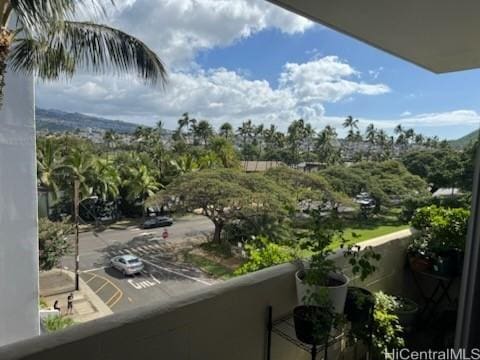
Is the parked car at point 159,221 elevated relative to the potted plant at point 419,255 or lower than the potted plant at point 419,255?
lower

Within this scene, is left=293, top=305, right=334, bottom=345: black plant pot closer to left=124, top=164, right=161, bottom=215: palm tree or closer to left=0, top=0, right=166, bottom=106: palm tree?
left=0, top=0, right=166, bottom=106: palm tree

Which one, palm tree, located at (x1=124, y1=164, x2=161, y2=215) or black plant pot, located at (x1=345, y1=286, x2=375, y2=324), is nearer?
black plant pot, located at (x1=345, y1=286, x2=375, y2=324)

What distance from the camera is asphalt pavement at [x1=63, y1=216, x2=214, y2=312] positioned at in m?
10.0

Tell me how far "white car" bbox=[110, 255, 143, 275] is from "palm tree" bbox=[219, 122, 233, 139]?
291 inches

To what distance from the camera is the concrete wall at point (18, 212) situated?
4.85 m

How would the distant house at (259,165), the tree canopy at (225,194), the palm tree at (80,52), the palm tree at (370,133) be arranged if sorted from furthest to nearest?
the distant house at (259,165)
the tree canopy at (225,194)
the palm tree at (370,133)
the palm tree at (80,52)

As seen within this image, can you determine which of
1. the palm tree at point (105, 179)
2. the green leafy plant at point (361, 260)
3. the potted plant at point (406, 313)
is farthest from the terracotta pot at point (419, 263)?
the palm tree at point (105, 179)

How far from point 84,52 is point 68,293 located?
351 inches

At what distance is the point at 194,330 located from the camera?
1011 millimetres

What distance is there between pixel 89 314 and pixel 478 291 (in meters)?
9.12

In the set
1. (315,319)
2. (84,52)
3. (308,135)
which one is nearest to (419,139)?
(84,52)

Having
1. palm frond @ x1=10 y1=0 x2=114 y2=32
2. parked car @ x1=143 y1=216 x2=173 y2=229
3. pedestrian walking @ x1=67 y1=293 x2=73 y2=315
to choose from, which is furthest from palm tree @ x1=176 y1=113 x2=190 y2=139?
palm frond @ x1=10 y1=0 x2=114 y2=32

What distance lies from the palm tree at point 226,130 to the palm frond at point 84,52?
1277cm

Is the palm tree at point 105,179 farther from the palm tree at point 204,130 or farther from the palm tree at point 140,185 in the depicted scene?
the palm tree at point 204,130
